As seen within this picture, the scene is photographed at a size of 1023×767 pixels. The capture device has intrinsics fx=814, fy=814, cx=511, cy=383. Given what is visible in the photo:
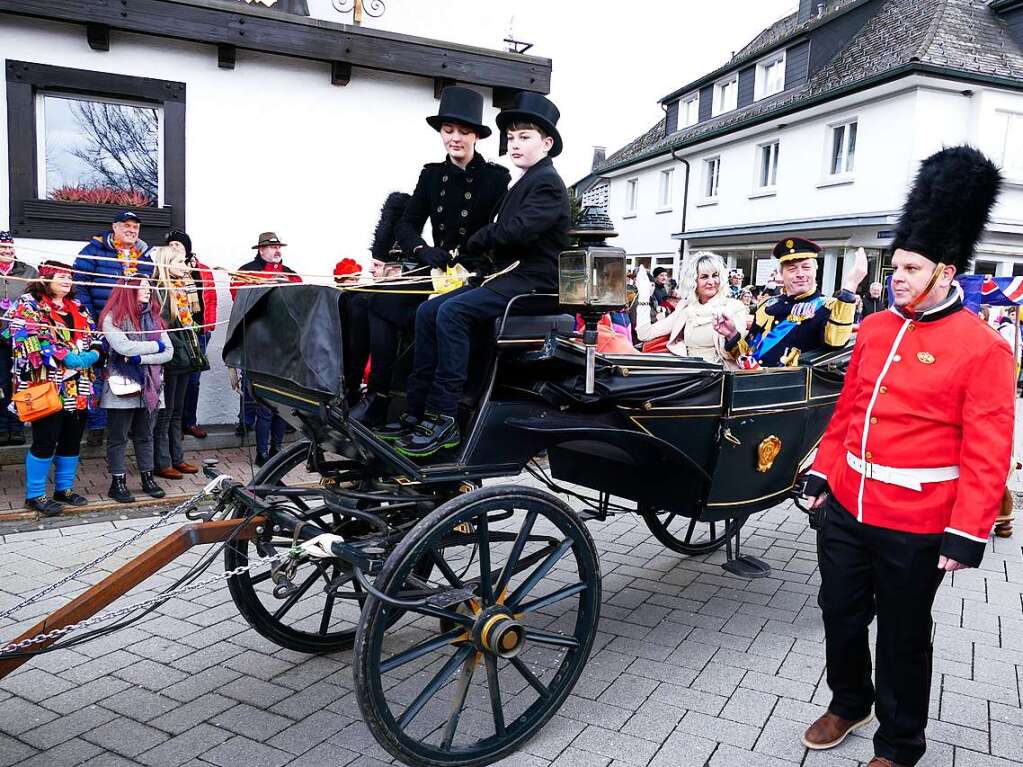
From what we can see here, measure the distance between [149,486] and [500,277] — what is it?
12.5 ft

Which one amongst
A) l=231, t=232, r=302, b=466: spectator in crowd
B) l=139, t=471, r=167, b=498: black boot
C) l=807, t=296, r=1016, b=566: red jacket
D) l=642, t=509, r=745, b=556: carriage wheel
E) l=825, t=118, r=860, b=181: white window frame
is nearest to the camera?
l=807, t=296, r=1016, b=566: red jacket

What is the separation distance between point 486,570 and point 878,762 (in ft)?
4.91

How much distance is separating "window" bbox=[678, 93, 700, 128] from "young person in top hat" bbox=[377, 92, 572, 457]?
25.1 meters

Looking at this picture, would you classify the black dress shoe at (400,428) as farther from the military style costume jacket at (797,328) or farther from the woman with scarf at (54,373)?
the woman with scarf at (54,373)

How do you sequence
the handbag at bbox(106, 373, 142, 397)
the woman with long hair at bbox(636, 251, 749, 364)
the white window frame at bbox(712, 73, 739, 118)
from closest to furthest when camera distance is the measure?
1. the woman with long hair at bbox(636, 251, 749, 364)
2. the handbag at bbox(106, 373, 142, 397)
3. the white window frame at bbox(712, 73, 739, 118)

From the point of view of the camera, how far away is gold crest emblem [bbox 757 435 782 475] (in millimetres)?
3781

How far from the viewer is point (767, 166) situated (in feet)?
72.3

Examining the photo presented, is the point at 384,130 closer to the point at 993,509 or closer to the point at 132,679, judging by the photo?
the point at 132,679

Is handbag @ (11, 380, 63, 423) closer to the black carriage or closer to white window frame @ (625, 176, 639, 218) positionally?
the black carriage

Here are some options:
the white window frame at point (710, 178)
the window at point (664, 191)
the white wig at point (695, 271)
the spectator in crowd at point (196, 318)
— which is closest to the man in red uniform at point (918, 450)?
the white wig at point (695, 271)

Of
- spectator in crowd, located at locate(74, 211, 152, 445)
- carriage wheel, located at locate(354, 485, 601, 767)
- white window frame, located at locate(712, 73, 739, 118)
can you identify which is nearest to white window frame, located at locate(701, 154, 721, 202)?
white window frame, located at locate(712, 73, 739, 118)

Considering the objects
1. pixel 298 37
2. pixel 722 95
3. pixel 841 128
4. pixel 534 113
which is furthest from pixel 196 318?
pixel 722 95

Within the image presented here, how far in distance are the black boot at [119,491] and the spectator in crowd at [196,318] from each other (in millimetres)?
1090

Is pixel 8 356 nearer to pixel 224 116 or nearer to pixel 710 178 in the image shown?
pixel 224 116
